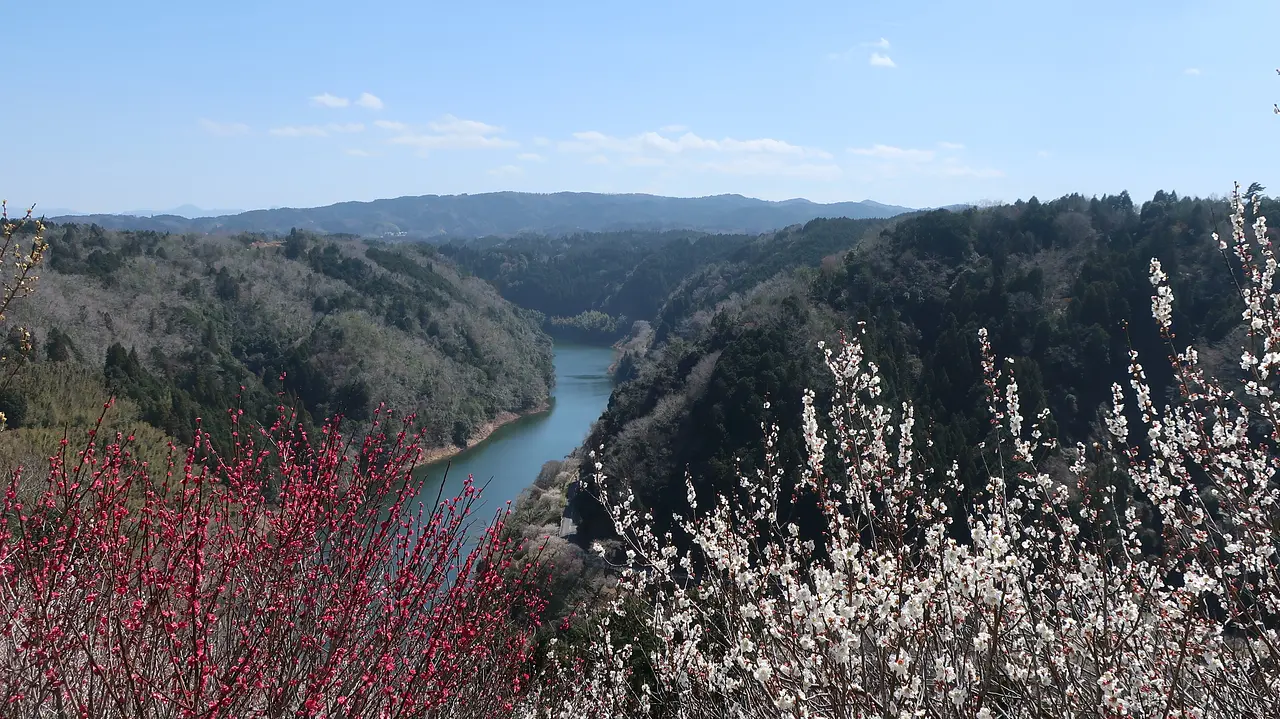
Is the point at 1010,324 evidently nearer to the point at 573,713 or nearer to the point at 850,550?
the point at 573,713

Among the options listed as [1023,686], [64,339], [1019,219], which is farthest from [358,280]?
[1023,686]

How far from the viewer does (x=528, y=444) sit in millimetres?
42094

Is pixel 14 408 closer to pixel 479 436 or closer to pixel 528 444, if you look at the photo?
pixel 528 444

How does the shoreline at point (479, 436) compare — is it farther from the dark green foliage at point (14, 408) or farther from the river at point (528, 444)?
the dark green foliage at point (14, 408)

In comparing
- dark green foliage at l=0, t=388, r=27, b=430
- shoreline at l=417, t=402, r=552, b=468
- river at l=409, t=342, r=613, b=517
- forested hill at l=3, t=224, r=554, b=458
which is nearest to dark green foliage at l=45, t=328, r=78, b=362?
forested hill at l=3, t=224, r=554, b=458

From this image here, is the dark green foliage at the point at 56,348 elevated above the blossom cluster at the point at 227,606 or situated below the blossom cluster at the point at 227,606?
below

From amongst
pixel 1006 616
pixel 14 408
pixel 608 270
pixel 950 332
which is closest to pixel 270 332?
pixel 14 408

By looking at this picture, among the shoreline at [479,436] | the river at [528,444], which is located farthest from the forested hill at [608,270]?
the shoreline at [479,436]

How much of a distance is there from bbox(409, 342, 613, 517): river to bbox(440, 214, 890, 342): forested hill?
20.4m

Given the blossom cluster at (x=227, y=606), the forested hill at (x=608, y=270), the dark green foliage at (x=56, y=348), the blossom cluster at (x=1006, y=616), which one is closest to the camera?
the blossom cluster at (x=227, y=606)

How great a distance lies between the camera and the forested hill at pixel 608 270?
261ft

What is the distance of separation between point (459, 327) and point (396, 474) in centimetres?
5633

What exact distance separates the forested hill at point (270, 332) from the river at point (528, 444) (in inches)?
80.1

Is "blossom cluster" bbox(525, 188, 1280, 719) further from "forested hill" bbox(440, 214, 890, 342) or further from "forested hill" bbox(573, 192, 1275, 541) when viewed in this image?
"forested hill" bbox(440, 214, 890, 342)
